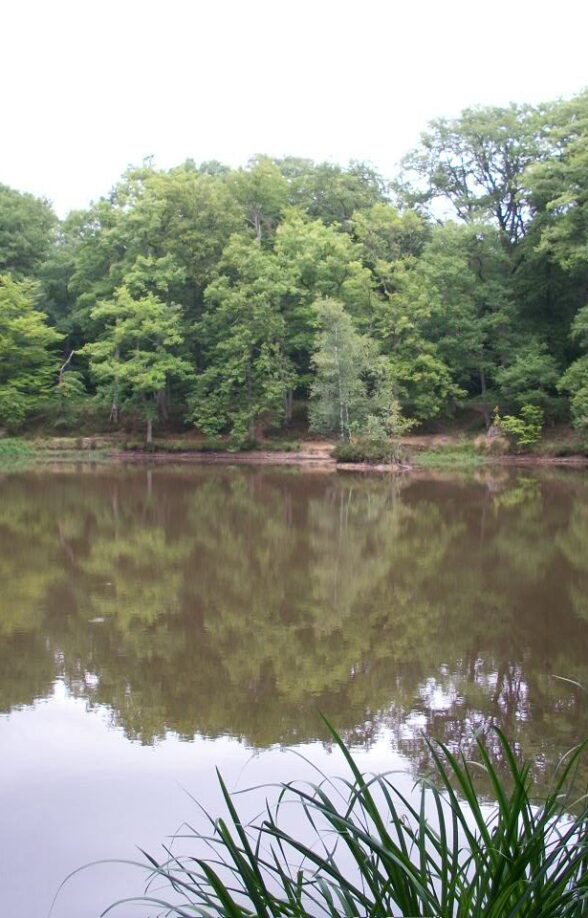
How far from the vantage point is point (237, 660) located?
6496 mm

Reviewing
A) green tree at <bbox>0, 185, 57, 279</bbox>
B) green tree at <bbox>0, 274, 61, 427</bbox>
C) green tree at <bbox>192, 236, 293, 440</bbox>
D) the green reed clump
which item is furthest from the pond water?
green tree at <bbox>0, 185, 57, 279</bbox>

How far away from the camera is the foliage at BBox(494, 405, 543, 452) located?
30641 mm

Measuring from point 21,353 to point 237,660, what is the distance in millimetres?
32086

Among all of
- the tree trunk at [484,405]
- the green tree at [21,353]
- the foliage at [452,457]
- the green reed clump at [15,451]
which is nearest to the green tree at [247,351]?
the foliage at [452,457]

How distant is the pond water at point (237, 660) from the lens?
4.18 m

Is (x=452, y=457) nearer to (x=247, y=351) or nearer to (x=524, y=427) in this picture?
(x=524, y=427)

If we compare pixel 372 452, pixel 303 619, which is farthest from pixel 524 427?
pixel 303 619

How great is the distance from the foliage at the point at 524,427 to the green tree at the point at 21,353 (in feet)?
60.5

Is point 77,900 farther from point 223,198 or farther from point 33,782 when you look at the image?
point 223,198

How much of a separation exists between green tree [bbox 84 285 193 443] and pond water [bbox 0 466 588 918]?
20.1 m

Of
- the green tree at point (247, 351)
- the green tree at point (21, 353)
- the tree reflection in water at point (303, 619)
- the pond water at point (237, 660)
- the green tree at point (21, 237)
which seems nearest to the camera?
the pond water at point (237, 660)

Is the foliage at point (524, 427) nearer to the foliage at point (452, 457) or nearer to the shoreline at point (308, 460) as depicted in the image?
the shoreline at point (308, 460)

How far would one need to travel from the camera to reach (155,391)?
122ft

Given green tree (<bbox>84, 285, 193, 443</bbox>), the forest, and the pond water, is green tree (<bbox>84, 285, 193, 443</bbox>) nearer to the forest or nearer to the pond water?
the forest
